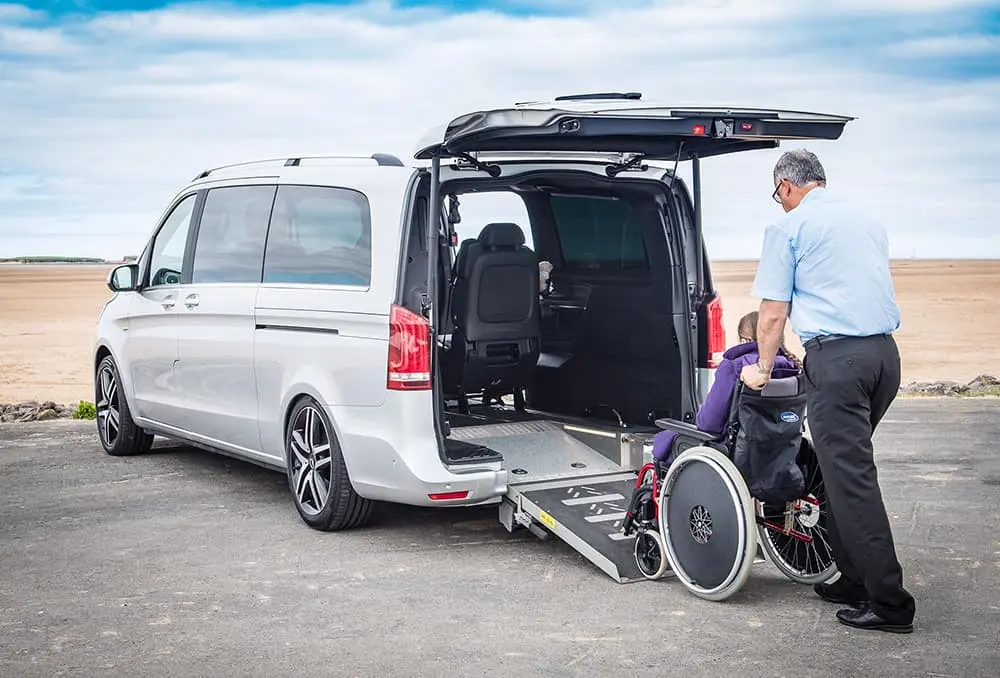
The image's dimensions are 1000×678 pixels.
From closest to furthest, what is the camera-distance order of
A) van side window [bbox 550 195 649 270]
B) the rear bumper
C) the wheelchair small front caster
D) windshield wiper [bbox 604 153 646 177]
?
the wheelchair small front caster < the rear bumper < windshield wiper [bbox 604 153 646 177] < van side window [bbox 550 195 649 270]

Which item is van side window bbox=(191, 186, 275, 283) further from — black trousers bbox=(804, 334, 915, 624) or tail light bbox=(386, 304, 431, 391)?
black trousers bbox=(804, 334, 915, 624)

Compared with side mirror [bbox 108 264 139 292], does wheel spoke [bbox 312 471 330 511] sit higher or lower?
lower

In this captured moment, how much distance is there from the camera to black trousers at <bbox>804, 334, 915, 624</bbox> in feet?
16.3

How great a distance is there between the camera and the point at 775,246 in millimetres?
5152

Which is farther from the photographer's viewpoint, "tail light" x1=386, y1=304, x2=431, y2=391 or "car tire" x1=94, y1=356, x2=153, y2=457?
"car tire" x1=94, y1=356, x2=153, y2=457

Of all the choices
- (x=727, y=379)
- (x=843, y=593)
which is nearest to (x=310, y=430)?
(x=727, y=379)

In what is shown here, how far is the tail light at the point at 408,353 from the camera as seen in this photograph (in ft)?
19.8

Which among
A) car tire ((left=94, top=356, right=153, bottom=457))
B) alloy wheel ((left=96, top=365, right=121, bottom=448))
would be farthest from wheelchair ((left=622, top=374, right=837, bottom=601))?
alloy wheel ((left=96, top=365, right=121, bottom=448))

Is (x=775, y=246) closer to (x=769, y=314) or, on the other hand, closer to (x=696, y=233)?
(x=769, y=314)

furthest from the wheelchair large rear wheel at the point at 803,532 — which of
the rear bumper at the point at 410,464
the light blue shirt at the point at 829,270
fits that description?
the rear bumper at the point at 410,464

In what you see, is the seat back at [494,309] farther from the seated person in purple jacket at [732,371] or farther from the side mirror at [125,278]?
the side mirror at [125,278]

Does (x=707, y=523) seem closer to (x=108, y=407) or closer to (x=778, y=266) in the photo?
(x=778, y=266)

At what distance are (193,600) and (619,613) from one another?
1907 millimetres

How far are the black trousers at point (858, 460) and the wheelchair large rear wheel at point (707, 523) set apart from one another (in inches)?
15.0
